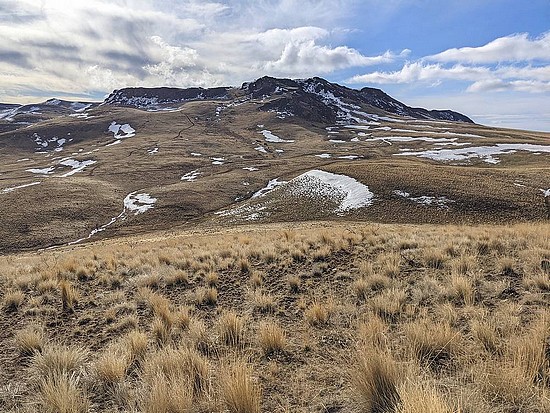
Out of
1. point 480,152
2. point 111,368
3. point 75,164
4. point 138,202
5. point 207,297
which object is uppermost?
point 480,152

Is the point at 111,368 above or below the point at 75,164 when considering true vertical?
above

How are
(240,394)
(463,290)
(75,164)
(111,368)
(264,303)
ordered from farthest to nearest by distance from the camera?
(75,164) < (264,303) < (463,290) < (111,368) < (240,394)

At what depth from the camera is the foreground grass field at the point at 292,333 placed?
426cm

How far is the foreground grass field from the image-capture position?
426 cm

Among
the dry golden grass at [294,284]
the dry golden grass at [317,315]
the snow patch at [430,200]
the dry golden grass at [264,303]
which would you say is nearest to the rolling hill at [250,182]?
the snow patch at [430,200]

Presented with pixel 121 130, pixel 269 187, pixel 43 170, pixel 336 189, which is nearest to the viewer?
pixel 336 189

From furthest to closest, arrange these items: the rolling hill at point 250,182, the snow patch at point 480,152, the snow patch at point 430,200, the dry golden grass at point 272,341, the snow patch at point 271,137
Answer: the snow patch at point 271,137, the snow patch at point 480,152, the rolling hill at point 250,182, the snow patch at point 430,200, the dry golden grass at point 272,341

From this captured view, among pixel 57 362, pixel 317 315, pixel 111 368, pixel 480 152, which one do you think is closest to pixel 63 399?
pixel 111 368

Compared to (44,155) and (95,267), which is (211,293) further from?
(44,155)

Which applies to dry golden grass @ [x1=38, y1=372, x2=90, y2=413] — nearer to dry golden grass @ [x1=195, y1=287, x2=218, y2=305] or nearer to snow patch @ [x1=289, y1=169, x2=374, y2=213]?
dry golden grass @ [x1=195, y1=287, x2=218, y2=305]

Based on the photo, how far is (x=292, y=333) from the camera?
6648 mm

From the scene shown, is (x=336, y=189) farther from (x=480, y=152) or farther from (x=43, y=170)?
(x=43, y=170)

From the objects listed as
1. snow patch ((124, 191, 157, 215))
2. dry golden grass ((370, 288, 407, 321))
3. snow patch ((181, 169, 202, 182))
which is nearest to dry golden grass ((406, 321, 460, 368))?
dry golden grass ((370, 288, 407, 321))

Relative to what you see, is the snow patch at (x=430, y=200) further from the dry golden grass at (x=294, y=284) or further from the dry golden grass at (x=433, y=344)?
the dry golden grass at (x=433, y=344)
